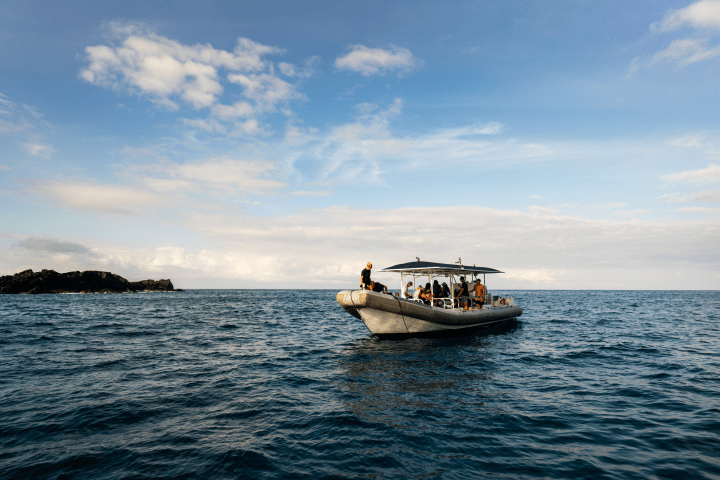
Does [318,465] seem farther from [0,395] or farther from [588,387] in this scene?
[0,395]

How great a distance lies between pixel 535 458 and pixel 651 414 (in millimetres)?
4109

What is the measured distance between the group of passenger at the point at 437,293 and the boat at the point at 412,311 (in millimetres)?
332

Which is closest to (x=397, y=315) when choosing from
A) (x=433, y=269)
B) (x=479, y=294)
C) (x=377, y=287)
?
(x=377, y=287)

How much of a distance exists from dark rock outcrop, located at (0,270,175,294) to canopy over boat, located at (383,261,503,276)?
115888mm

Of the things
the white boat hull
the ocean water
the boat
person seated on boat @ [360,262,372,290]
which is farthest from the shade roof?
the ocean water

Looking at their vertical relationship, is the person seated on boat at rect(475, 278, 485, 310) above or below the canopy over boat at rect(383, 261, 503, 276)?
below

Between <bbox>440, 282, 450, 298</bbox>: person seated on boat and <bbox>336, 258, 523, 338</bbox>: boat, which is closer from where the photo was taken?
<bbox>336, 258, 523, 338</bbox>: boat

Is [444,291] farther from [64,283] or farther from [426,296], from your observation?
[64,283]

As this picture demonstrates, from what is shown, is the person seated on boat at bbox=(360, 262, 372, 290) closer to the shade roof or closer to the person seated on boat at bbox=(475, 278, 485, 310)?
the shade roof

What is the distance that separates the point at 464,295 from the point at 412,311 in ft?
20.3

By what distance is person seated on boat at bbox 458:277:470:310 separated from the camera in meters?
20.3

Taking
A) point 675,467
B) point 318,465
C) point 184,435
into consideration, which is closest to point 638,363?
point 675,467

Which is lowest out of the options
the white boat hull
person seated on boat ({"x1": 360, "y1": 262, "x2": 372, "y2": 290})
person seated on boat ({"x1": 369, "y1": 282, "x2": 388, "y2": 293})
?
the white boat hull

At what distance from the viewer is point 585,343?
682 inches
